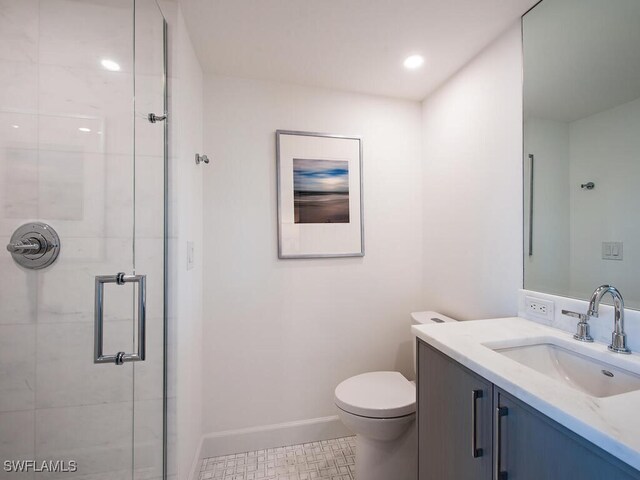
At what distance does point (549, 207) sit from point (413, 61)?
3.48ft

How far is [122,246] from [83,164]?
1.04 ft

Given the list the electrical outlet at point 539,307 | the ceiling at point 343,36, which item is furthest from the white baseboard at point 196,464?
the ceiling at point 343,36

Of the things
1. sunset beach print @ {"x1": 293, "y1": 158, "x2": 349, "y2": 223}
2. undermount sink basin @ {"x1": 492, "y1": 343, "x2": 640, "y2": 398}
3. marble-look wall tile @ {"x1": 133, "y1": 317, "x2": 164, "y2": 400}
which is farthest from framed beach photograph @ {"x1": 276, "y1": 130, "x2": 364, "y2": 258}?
undermount sink basin @ {"x1": 492, "y1": 343, "x2": 640, "y2": 398}

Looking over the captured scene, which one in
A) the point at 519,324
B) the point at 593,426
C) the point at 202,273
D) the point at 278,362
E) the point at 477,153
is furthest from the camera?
the point at 278,362

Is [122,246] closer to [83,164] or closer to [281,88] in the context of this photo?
[83,164]

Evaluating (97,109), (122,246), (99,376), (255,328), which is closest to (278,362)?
(255,328)

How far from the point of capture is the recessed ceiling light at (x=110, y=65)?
104 centimetres

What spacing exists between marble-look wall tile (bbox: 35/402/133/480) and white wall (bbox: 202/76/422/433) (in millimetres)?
613

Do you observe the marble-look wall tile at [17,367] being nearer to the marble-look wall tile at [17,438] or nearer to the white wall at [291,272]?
the marble-look wall tile at [17,438]

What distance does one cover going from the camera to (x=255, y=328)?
177cm

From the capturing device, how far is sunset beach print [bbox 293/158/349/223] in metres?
1.81

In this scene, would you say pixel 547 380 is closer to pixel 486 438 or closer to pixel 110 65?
pixel 486 438

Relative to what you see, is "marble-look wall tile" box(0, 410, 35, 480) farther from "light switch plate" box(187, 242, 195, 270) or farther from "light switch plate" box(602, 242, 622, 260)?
"light switch plate" box(602, 242, 622, 260)

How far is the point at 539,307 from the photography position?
1.19 m
